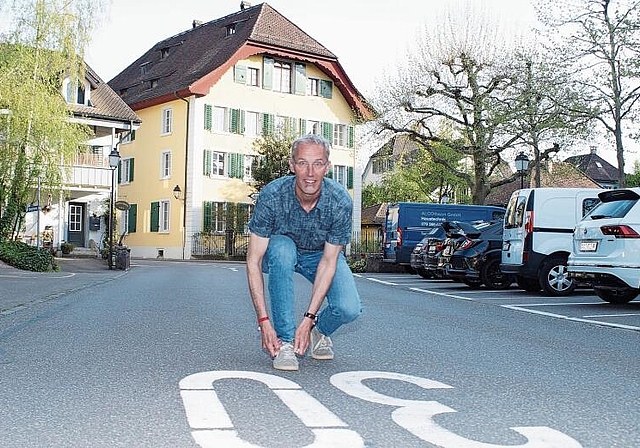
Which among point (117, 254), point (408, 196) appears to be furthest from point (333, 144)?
point (117, 254)

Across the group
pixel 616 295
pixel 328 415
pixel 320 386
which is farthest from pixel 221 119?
pixel 328 415

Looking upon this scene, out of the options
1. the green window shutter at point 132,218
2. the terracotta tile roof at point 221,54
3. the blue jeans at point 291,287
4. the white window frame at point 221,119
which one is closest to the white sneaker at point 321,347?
the blue jeans at point 291,287

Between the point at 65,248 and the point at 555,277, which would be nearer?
the point at 555,277

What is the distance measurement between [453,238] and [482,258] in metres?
0.87

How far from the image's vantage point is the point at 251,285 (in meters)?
5.73

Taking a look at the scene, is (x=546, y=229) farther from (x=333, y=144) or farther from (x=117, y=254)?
(x=333, y=144)

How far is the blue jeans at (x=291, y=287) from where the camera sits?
584 cm

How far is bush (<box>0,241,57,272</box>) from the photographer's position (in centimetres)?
2420

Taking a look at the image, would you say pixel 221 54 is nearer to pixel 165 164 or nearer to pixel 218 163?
pixel 218 163

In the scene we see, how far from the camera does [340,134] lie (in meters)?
53.2

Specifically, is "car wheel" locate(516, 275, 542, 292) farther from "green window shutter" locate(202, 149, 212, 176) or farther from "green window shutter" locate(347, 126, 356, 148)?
"green window shutter" locate(347, 126, 356, 148)

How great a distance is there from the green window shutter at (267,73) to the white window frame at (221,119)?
104 inches

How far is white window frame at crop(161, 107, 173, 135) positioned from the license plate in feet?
128

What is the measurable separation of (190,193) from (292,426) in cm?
4419
